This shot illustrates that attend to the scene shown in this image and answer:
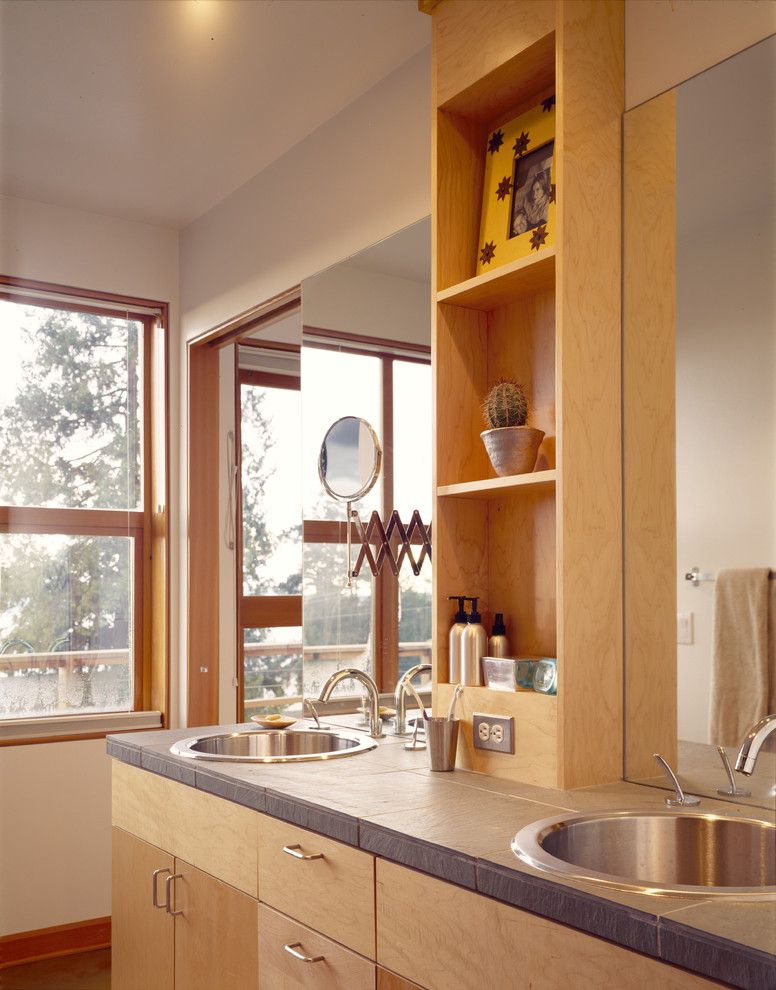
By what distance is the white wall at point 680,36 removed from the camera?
1.74m

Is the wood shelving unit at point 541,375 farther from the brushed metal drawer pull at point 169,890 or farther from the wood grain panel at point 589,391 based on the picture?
the brushed metal drawer pull at point 169,890

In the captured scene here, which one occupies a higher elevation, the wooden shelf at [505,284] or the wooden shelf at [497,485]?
the wooden shelf at [505,284]

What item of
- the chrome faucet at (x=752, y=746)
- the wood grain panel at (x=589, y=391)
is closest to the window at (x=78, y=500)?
the wood grain panel at (x=589, y=391)

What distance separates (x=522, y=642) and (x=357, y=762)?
18.0 inches

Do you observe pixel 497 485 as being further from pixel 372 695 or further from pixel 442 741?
pixel 372 695

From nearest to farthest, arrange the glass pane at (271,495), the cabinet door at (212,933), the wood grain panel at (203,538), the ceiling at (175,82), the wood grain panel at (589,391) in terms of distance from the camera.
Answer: the wood grain panel at (589,391) → the cabinet door at (212,933) → the ceiling at (175,82) → the wood grain panel at (203,538) → the glass pane at (271,495)

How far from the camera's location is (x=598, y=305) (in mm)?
1975

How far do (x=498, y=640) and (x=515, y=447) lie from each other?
0.42 meters

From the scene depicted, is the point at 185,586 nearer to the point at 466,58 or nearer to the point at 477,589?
the point at 477,589

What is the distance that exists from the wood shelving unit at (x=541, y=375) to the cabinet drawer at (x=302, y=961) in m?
0.49

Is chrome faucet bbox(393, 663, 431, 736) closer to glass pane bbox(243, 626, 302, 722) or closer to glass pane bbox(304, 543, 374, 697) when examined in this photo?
glass pane bbox(304, 543, 374, 697)

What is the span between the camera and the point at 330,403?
2979 millimetres

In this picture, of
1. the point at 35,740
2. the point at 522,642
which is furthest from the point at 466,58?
the point at 35,740

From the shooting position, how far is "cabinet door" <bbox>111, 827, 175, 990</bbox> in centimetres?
238
